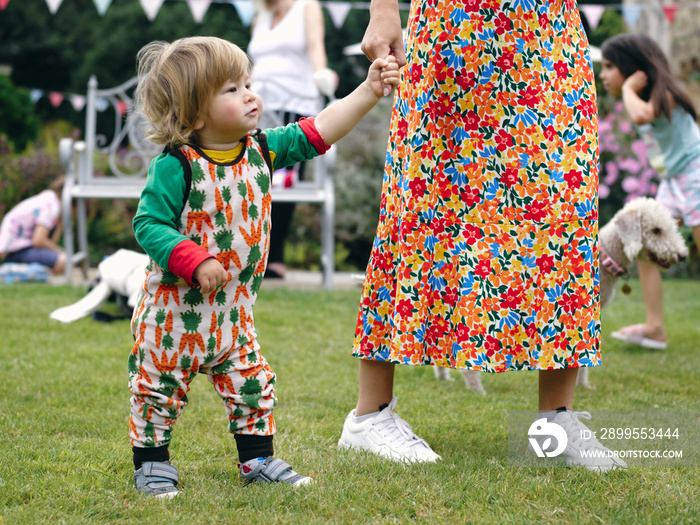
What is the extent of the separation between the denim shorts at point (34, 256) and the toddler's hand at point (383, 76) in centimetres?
539

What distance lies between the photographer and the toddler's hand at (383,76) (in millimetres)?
1972

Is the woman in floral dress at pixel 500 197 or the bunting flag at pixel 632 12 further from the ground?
the bunting flag at pixel 632 12

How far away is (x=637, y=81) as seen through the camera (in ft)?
14.0

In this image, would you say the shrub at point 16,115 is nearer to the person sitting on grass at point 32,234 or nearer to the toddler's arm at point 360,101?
the person sitting on grass at point 32,234

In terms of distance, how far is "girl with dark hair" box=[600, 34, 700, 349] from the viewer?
419 cm

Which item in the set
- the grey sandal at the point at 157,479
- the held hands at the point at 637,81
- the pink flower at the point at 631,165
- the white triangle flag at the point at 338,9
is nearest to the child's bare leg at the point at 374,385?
the grey sandal at the point at 157,479

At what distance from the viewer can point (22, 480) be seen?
6.52 feet

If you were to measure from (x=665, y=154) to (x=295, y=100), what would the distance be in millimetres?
2759

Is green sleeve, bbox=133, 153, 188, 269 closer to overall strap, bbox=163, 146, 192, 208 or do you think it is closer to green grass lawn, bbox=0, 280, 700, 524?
overall strap, bbox=163, 146, 192, 208

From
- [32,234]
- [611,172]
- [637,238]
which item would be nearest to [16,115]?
[32,234]

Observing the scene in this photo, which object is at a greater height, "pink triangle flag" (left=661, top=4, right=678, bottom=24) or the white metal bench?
"pink triangle flag" (left=661, top=4, right=678, bottom=24)

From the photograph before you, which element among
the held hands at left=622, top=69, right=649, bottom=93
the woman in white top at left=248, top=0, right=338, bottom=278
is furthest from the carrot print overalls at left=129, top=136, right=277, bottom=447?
the woman in white top at left=248, top=0, right=338, bottom=278

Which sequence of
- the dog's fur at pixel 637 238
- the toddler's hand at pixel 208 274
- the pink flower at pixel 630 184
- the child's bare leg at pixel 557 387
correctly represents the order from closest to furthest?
1. the toddler's hand at pixel 208 274
2. the child's bare leg at pixel 557 387
3. the dog's fur at pixel 637 238
4. the pink flower at pixel 630 184

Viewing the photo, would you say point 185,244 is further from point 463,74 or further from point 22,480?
point 463,74
